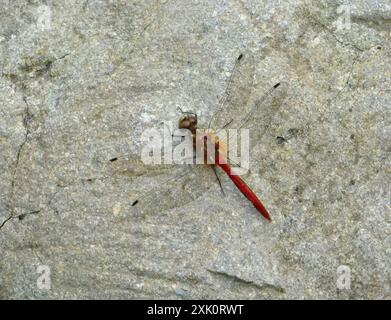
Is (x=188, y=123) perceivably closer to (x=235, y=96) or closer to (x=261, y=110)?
(x=235, y=96)

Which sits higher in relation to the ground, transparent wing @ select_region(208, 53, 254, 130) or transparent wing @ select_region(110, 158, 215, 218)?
transparent wing @ select_region(208, 53, 254, 130)

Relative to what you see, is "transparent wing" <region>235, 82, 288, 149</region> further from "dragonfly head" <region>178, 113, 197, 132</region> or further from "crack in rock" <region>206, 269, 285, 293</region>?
"crack in rock" <region>206, 269, 285, 293</region>

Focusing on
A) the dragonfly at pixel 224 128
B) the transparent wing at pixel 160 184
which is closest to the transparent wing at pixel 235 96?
the dragonfly at pixel 224 128

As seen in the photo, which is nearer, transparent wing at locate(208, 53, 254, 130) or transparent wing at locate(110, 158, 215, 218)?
transparent wing at locate(110, 158, 215, 218)

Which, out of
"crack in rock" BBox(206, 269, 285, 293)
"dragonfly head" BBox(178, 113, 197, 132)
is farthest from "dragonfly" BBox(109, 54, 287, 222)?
"crack in rock" BBox(206, 269, 285, 293)

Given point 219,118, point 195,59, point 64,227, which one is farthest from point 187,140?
point 64,227

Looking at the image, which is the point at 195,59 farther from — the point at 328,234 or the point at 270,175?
the point at 328,234

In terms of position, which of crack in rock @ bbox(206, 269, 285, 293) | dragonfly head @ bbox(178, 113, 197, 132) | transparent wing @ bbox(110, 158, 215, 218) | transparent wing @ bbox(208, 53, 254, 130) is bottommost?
crack in rock @ bbox(206, 269, 285, 293)
